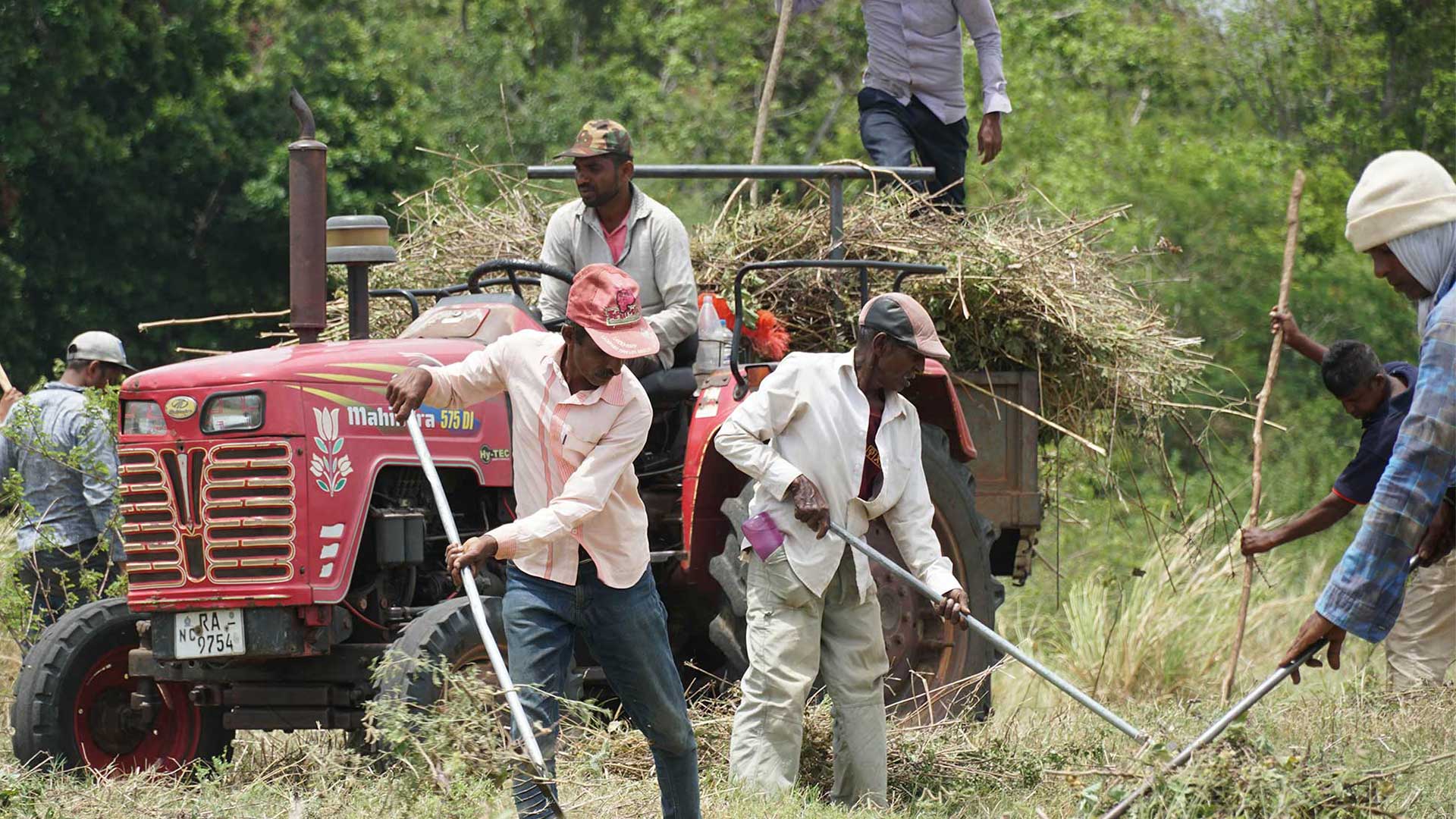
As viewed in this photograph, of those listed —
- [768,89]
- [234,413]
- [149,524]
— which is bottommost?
[149,524]

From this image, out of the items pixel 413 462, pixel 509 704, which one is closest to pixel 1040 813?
pixel 509 704

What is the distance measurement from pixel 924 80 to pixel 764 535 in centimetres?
362

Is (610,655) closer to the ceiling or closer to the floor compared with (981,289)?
closer to the floor

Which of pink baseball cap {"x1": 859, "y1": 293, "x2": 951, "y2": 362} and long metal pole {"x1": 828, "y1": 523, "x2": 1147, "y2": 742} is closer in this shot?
long metal pole {"x1": 828, "y1": 523, "x2": 1147, "y2": 742}

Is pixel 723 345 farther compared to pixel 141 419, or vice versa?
pixel 723 345

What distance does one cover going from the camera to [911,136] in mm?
9086

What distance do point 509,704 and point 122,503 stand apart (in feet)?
8.90

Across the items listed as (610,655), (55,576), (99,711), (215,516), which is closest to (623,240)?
(215,516)

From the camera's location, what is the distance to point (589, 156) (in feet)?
22.7

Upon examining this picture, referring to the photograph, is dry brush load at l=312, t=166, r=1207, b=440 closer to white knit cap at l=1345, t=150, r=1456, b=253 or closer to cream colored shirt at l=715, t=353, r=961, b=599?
cream colored shirt at l=715, t=353, r=961, b=599

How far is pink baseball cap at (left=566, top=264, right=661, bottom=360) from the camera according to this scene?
499cm

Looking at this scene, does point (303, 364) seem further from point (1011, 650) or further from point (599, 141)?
point (1011, 650)

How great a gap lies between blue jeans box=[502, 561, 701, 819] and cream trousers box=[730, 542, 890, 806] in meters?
0.90

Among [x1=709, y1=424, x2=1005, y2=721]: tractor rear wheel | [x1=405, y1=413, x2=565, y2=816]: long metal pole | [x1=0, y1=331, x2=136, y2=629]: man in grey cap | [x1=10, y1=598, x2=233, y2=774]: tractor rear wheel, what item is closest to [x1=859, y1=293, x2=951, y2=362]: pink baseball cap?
[x1=709, y1=424, x2=1005, y2=721]: tractor rear wheel
